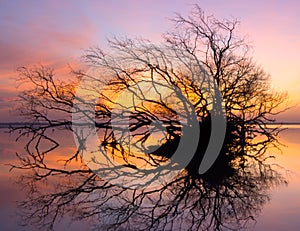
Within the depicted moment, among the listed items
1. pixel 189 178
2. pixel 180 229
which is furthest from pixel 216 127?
pixel 180 229

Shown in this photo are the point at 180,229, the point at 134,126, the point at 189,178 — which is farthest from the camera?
the point at 134,126

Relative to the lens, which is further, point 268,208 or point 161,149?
point 161,149

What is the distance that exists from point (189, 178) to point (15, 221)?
4400mm

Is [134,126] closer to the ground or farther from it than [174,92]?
closer to the ground

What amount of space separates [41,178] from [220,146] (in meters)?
7.13

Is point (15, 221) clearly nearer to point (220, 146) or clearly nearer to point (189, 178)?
point (189, 178)

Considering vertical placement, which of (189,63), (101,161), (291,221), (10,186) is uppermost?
(189,63)

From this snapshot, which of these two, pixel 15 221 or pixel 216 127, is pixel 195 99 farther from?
pixel 15 221

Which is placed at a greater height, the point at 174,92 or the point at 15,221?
the point at 174,92

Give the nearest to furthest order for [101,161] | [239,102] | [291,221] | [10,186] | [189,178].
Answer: [291,221] < [10,186] < [189,178] < [101,161] < [239,102]

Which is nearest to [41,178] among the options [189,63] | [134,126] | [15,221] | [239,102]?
[15,221]

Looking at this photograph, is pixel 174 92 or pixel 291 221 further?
pixel 174 92

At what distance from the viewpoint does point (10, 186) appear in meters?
8.82

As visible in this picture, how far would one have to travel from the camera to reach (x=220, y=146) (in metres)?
15.0
